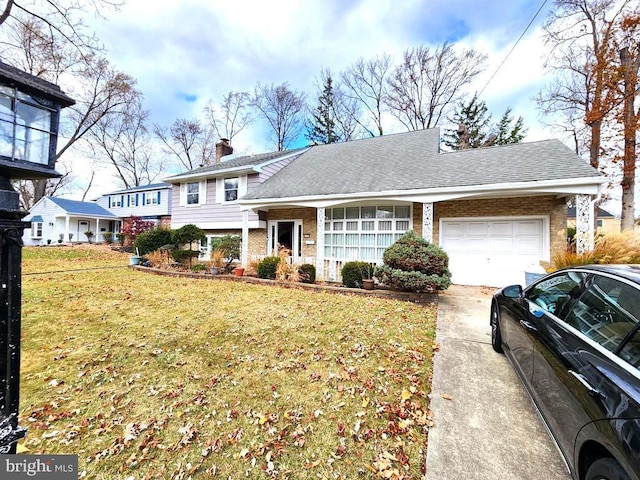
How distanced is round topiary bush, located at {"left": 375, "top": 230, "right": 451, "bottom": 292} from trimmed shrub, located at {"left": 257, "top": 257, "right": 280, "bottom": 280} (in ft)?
12.7

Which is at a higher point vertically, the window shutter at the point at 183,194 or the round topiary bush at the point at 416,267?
the window shutter at the point at 183,194

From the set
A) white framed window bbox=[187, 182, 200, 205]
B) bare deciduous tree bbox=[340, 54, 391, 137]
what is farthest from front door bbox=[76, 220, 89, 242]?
bare deciduous tree bbox=[340, 54, 391, 137]

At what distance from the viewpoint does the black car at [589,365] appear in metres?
1.45

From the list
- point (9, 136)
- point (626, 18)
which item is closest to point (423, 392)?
point (9, 136)

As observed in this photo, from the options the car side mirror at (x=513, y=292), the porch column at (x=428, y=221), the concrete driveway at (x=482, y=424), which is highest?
the porch column at (x=428, y=221)

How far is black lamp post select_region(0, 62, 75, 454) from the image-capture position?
1.40 m

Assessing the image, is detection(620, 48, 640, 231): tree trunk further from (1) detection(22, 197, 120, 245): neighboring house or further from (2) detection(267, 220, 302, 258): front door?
(1) detection(22, 197, 120, 245): neighboring house

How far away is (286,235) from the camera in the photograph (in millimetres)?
12781

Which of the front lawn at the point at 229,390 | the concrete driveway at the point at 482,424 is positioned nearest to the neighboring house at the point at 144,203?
the front lawn at the point at 229,390

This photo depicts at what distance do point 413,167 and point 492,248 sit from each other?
3.91 metres

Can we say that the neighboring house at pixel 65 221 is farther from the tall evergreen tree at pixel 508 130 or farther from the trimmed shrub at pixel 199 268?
the tall evergreen tree at pixel 508 130

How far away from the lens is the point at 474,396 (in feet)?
10.3

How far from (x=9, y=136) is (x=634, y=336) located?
3773 millimetres

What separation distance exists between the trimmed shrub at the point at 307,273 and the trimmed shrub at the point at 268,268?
3.06ft
